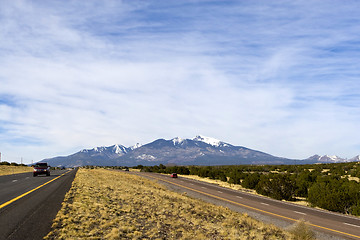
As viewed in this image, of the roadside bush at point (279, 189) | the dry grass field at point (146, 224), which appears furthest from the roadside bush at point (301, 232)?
the roadside bush at point (279, 189)

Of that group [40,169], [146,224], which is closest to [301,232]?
[146,224]

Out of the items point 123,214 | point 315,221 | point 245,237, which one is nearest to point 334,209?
A: point 315,221

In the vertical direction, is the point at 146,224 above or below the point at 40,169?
below

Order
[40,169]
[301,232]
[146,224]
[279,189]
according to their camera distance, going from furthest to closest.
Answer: [40,169]
[279,189]
[301,232]
[146,224]

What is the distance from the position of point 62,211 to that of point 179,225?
5.15m

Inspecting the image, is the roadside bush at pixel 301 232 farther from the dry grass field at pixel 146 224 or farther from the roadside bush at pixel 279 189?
the roadside bush at pixel 279 189

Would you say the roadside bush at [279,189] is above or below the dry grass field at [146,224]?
below

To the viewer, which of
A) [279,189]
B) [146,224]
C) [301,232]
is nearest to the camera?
[146,224]

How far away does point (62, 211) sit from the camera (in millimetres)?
11531

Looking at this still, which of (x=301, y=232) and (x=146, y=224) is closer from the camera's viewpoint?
(x=146, y=224)

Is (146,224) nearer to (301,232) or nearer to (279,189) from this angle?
(301,232)

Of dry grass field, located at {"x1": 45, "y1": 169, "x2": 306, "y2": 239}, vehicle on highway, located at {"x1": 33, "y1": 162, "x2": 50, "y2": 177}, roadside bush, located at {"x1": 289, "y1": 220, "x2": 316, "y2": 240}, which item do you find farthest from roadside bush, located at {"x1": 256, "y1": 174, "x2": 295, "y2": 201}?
vehicle on highway, located at {"x1": 33, "y1": 162, "x2": 50, "y2": 177}

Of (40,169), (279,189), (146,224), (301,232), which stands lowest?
(279,189)

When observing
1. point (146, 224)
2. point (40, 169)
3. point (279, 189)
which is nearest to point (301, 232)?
point (146, 224)
